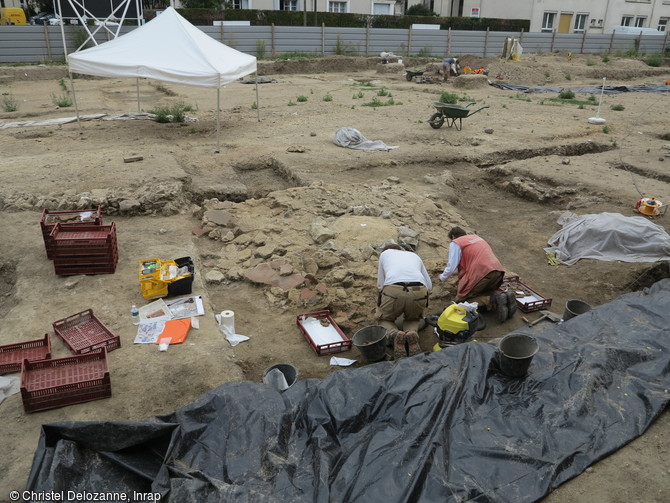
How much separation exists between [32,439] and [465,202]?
25.7 feet

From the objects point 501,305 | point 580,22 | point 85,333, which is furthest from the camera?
point 580,22

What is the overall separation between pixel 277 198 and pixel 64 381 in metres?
4.73

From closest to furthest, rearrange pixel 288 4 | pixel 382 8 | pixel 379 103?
1. pixel 379 103
2. pixel 288 4
3. pixel 382 8

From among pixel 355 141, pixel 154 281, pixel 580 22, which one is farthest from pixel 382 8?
pixel 154 281

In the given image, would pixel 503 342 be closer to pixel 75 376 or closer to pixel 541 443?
pixel 541 443

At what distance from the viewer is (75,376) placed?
13.6 feet

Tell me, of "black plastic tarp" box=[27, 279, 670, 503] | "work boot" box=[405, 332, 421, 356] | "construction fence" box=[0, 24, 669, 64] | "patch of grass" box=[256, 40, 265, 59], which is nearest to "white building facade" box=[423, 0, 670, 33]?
"construction fence" box=[0, 24, 669, 64]

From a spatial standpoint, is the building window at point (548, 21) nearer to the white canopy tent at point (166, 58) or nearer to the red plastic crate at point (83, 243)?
the white canopy tent at point (166, 58)

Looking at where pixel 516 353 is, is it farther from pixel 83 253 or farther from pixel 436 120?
pixel 436 120

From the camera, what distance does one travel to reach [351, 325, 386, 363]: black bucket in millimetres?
4867

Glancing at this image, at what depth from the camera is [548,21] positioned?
123 feet

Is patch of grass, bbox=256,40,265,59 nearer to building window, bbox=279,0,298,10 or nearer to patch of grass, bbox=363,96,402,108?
building window, bbox=279,0,298,10

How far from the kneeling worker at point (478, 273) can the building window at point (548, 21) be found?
3785 centimetres

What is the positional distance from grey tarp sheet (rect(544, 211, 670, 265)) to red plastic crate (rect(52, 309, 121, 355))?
589cm
